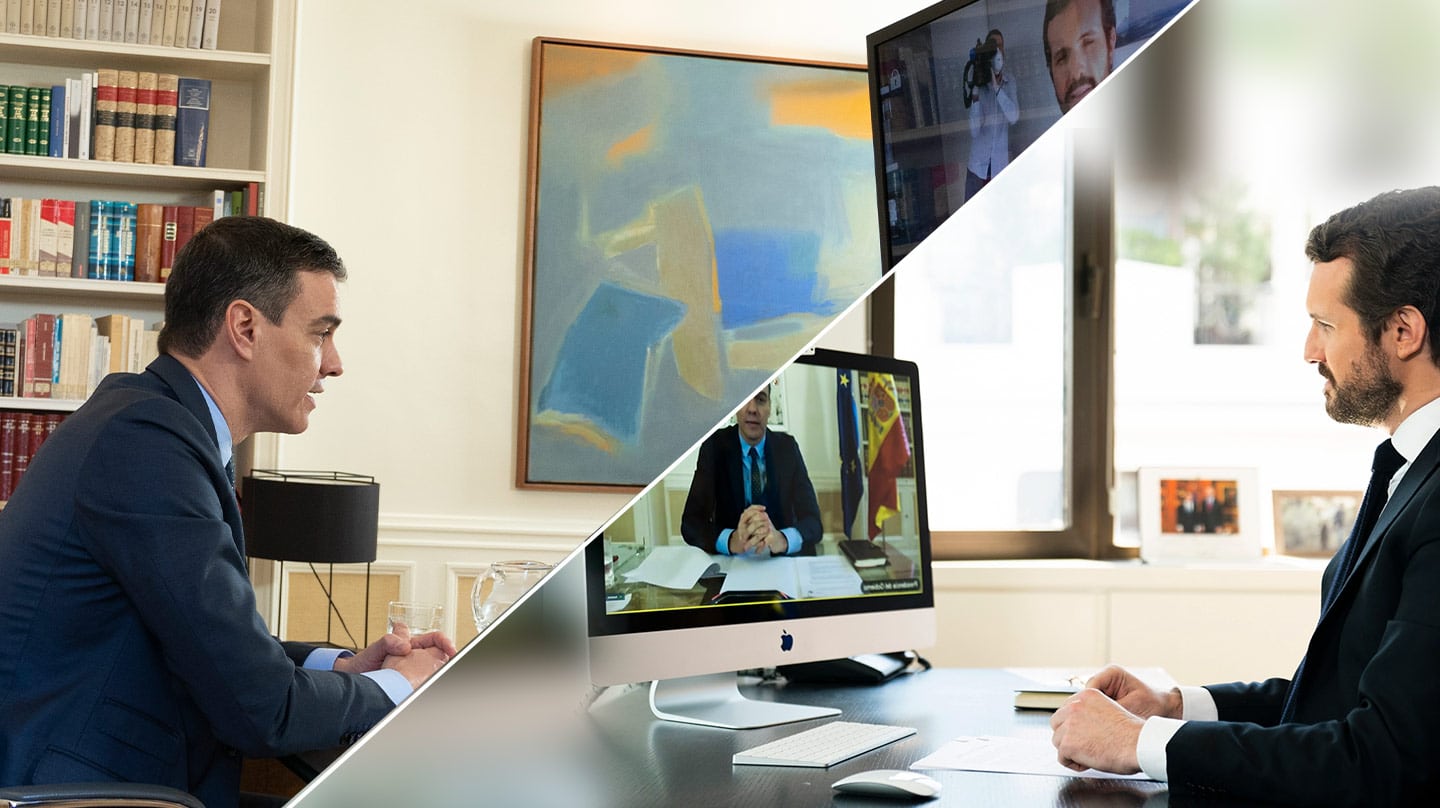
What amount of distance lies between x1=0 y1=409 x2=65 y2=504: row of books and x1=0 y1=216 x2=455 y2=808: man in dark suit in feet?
0.24

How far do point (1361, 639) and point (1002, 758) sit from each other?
0.17m

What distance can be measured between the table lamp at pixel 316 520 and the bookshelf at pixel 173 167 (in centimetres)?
8

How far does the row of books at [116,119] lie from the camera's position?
0.38m

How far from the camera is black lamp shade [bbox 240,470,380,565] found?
0.30 meters

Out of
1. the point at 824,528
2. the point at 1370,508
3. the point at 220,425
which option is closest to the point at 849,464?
the point at 824,528

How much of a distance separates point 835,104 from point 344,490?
215mm

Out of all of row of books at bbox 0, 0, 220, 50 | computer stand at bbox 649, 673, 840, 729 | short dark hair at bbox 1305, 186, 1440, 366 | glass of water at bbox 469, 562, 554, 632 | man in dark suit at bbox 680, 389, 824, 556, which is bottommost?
computer stand at bbox 649, 673, 840, 729

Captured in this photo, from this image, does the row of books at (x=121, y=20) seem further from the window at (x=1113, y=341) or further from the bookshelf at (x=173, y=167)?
the window at (x=1113, y=341)

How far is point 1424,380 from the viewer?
58cm

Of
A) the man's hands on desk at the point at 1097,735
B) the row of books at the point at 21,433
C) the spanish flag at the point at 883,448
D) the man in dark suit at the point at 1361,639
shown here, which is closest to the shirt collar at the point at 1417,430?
the man in dark suit at the point at 1361,639

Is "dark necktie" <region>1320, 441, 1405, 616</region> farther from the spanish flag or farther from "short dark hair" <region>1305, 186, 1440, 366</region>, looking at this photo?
the spanish flag

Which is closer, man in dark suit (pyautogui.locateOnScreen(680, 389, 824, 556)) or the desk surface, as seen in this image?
man in dark suit (pyautogui.locateOnScreen(680, 389, 824, 556))

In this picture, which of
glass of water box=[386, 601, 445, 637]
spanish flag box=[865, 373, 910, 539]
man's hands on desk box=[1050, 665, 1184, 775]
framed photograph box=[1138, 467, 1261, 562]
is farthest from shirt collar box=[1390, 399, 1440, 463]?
framed photograph box=[1138, 467, 1261, 562]

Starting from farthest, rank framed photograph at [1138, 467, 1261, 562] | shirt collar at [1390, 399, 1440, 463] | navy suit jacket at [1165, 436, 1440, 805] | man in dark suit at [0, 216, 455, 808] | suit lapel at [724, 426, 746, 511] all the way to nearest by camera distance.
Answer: framed photograph at [1138, 467, 1261, 562] → shirt collar at [1390, 399, 1440, 463] → navy suit jacket at [1165, 436, 1440, 805] → man in dark suit at [0, 216, 455, 808] → suit lapel at [724, 426, 746, 511]
